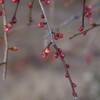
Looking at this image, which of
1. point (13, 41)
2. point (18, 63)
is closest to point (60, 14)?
point (13, 41)

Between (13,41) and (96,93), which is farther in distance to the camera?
(13,41)

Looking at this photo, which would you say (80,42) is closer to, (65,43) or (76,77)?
(65,43)

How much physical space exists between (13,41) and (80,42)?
1.16m

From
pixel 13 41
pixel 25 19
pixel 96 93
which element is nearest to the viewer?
pixel 96 93

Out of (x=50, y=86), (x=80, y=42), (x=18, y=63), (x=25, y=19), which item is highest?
(x=25, y=19)

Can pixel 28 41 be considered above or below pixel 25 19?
below

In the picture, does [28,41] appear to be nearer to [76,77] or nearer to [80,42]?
[80,42]

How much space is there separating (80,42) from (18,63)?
1.21m

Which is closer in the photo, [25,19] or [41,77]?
[41,77]

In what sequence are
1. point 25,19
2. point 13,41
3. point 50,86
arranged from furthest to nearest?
point 25,19 < point 13,41 < point 50,86

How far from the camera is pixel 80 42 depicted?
5.66 m

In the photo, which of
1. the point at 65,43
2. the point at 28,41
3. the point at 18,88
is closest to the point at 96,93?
the point at 18,88

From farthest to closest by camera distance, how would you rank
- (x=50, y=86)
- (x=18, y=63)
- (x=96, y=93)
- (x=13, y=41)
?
(x=13, y=41), (x=18, y=63), (x=50, y=86), (x=96, y=93)

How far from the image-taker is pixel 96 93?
4426 mm
